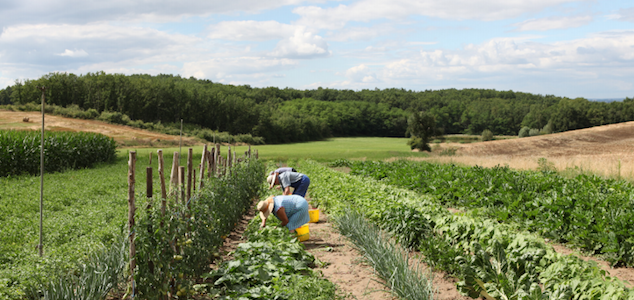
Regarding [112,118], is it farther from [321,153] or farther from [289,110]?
[289,110]

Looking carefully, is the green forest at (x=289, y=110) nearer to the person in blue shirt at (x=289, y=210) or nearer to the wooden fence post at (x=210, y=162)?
the wooden fence post at (x=210, y=162)

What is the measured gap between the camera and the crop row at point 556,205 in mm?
6234

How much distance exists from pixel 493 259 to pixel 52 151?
79.1ft

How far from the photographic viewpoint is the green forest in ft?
219

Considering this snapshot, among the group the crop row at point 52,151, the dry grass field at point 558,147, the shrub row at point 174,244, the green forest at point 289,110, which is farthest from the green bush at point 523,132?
the shrub row at point 174,244

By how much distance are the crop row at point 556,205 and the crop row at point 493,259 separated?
91 centimetres

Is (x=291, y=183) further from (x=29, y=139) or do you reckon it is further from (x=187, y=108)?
(x=187, y=108)

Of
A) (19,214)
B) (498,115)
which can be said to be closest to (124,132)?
(19,214)

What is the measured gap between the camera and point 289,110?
10188 centimetres

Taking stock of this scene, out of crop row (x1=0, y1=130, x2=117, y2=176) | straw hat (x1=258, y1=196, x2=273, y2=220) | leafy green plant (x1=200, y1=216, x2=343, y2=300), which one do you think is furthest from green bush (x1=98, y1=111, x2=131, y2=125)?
leafy green plant (x1=200, y1=216, x2=343, y2=300)

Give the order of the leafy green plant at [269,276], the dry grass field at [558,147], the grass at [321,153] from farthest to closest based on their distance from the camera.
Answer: the grass at [321,153] → the dry grass field at [558,147] → the leafy green plant at [269,276]

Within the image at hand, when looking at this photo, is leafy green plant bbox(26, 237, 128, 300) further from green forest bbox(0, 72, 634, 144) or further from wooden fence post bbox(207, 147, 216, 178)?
green forest bbox(0, 72, 634, 144)

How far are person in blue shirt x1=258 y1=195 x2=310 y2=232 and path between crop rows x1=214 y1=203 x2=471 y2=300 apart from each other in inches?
20.6

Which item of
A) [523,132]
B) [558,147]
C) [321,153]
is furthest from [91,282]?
[523,132]
